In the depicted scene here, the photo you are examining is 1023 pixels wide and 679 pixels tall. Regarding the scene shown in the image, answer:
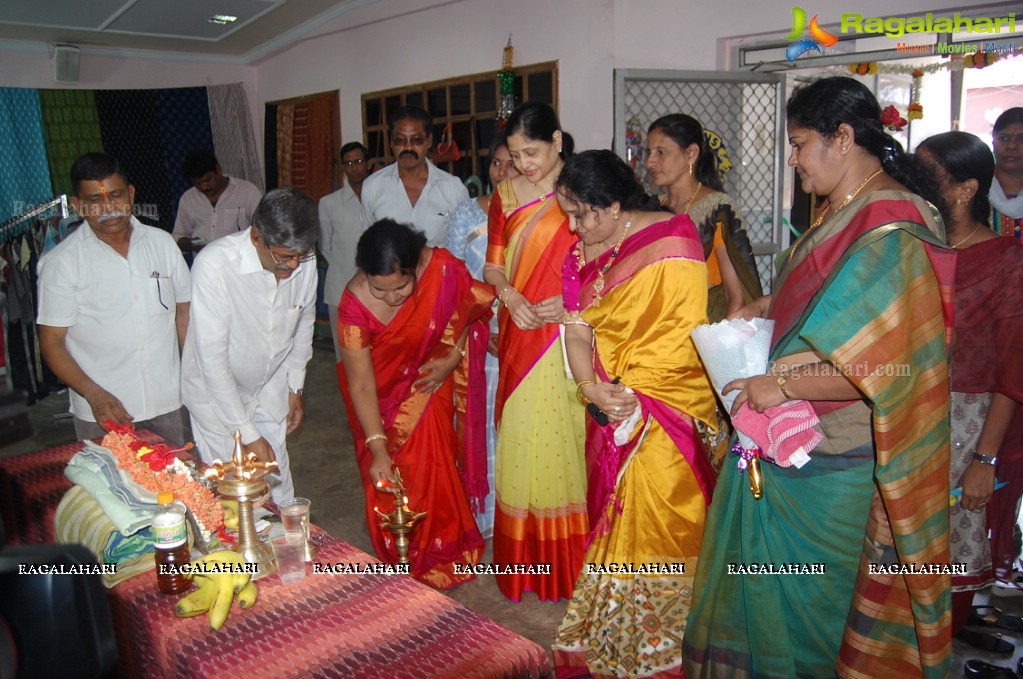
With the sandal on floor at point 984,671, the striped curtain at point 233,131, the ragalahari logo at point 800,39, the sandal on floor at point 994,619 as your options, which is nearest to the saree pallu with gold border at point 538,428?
the sandal on floor at point 984,671

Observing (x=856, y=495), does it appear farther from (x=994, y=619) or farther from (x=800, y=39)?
(x=800, y=39)

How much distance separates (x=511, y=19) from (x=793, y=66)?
2.48 m

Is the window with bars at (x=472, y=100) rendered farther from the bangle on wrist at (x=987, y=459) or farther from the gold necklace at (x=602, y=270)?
the bangle on wrist at (x=987, y=459)

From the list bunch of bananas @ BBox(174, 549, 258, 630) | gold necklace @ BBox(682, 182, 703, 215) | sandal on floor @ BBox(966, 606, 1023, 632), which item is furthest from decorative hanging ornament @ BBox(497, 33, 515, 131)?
bunch of bananas @ BBox(174, 549, 258, 630)

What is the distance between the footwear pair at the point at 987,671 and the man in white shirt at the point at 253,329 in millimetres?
2234

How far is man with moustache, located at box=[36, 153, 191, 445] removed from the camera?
2617 millimetres

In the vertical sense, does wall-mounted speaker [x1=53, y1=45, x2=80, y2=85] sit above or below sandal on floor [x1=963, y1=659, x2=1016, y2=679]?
above

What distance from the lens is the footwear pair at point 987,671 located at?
2.28 metres

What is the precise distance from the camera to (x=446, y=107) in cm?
670

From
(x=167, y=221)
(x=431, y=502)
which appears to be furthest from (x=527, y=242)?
(x=167, y=221)

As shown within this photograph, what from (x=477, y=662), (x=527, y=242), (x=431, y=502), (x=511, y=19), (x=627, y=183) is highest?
(x=511, y=19)

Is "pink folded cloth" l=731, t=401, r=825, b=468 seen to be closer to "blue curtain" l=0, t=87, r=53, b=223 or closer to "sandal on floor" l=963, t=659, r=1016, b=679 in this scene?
"sandal on floor" l=963, t=659, r=1016, b=679

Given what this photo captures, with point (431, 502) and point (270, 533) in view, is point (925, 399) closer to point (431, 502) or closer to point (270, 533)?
point (270, 533)

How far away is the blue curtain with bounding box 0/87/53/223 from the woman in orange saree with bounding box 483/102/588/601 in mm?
6732
